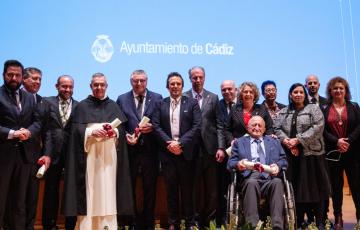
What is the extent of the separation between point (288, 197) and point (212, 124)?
1211 millimetres

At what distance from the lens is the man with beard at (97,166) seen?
13.3 feet

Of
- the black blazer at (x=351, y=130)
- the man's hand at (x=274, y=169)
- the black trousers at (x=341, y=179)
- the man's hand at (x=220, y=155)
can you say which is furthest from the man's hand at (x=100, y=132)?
the black trousers at (x=341, y=179)

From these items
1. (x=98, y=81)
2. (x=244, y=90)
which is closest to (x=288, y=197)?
(x=244, y=90)

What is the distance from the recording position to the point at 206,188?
450 centimetres

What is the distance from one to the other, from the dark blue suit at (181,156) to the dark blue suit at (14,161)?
1.17 m

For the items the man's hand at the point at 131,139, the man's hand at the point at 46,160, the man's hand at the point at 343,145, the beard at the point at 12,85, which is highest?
the beard at the point at 12,85

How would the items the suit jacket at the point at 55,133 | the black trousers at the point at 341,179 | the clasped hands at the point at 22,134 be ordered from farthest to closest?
the black trousers at the point at 341,179
the suit jacket at the point at 55,133
the clasped hands at the point at 22,134

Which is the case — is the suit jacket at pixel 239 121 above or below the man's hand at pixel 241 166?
above

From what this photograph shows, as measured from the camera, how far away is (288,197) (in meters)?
3.62

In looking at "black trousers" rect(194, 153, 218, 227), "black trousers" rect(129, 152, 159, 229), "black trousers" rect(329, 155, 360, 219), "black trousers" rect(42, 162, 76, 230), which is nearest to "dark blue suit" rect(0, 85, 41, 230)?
"black trousers" rect(42, 162, 76, 230)

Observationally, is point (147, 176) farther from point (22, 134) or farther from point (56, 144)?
point (22, 134)

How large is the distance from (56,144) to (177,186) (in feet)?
3.77

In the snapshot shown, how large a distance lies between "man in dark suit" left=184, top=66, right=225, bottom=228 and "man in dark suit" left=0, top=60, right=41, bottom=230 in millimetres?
1528

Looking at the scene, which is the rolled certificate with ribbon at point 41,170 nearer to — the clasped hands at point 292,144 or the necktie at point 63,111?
the necktie at point 63,111
